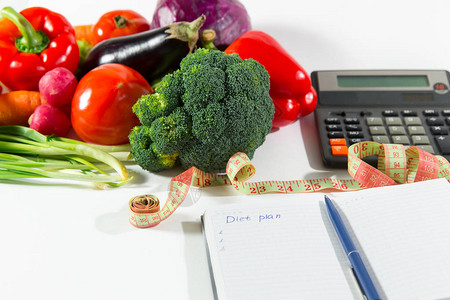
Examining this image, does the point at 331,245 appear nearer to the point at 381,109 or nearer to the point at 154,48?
the point at 381,109

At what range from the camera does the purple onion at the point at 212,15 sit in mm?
1665

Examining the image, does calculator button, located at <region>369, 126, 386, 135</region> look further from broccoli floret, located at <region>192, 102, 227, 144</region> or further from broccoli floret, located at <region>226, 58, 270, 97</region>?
broccoli floret, located at <region>192, 102, 227, 144</region>

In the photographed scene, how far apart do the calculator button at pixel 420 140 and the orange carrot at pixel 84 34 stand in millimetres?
1113

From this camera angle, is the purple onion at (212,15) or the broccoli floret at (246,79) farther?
the purple onion at (212,15)

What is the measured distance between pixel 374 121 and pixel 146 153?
65 cm

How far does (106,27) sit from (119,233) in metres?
0.85

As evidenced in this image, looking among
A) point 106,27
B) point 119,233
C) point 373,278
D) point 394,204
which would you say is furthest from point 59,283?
point 106,27

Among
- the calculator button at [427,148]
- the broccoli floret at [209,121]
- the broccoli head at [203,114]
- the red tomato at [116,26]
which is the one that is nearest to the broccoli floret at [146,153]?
the broccoli head at [203,114]

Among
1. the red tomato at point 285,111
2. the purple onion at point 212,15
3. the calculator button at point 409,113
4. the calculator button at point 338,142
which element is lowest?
the calculator button at point 338,142

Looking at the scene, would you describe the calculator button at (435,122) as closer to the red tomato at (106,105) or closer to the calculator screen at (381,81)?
the calculator screen at (381,81)

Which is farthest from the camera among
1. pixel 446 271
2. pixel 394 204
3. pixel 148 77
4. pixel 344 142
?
pixel 148 77

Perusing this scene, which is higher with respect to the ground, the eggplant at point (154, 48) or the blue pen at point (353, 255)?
the eggplant at point (154, 48)

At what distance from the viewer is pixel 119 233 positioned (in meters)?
1.14

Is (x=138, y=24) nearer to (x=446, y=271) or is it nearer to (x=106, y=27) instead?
(x=106, y=27)
